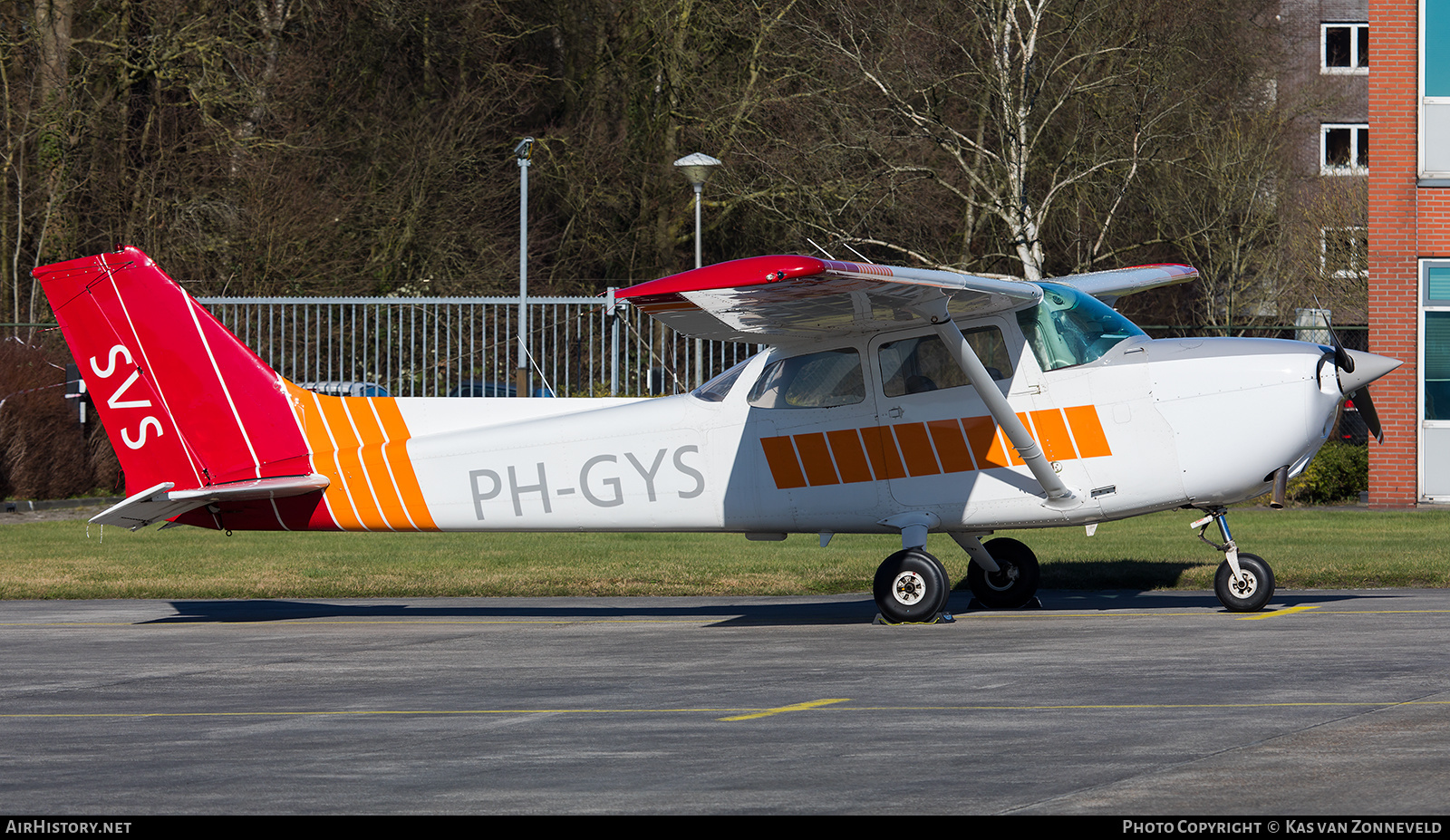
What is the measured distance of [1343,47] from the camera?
47.4 meters

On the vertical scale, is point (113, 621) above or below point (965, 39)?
below

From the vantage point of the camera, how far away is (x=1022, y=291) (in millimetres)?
10891

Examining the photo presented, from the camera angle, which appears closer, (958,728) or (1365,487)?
(958,728)

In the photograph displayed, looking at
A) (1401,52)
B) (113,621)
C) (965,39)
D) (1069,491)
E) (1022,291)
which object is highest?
(965,39)

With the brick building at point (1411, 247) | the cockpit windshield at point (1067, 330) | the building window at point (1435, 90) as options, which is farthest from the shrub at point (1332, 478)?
the cockpit windshield at point (1067, 330)

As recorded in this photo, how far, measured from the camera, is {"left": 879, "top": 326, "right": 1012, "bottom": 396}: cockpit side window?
36.8 ft

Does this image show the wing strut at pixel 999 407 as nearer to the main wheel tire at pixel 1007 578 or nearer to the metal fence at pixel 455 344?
the main wheel tire at pixel 1007 578

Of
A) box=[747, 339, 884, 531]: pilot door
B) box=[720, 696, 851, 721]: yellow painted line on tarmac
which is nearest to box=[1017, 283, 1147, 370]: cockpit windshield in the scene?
box=[747, 339, 884, 531]: pilot door

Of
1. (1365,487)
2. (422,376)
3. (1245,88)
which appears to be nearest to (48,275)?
(422,376)

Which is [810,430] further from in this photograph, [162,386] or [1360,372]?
[162,386]

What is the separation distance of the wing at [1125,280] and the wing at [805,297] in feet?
6.30

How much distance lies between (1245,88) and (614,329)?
690 inches

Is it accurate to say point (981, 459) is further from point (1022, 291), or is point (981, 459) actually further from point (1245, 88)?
point (1245, 88)

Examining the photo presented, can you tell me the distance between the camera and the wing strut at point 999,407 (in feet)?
35.2
